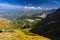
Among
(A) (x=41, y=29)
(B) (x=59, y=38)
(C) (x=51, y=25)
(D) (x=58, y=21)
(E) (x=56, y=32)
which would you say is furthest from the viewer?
(A) (x=41, y=29)

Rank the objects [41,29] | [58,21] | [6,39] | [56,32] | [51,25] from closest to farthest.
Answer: [6,39] → [56,32] → [58,21] → [51,25] → [41,29]

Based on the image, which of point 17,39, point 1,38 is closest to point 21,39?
point 17,39

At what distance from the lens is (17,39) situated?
1147 inches

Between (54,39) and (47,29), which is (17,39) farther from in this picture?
(47,29)

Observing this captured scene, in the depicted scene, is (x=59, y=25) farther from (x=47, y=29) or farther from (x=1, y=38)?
(x=1, y=38)

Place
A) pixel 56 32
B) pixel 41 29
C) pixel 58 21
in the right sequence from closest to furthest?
pixel 56 32 < pixel 58 21 < pixel 41 29

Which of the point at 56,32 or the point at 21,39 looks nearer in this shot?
the point at 21,39

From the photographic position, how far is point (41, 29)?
48750 millimetres

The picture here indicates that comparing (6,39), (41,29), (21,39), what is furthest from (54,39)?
(41,29)

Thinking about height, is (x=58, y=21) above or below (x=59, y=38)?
above

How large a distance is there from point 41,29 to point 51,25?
12.9 ft

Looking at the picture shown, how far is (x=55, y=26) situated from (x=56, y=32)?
3.85 meters

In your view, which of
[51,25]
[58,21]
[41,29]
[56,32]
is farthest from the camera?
[41,29]

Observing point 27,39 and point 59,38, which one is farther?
point 59,38
